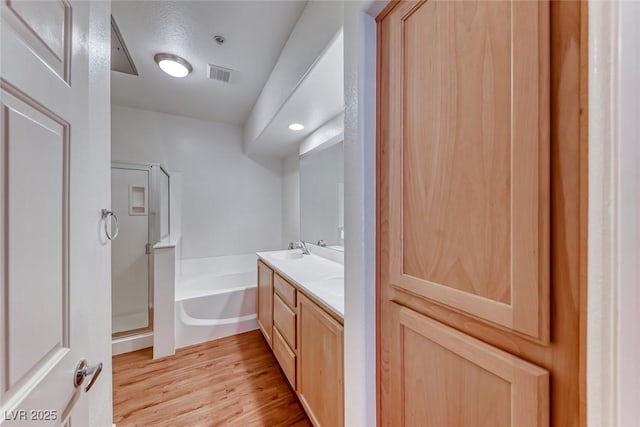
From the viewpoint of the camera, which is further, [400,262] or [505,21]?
[400,262]

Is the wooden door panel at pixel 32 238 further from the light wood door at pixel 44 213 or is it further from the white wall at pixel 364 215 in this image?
the white wall at pixel 364 215

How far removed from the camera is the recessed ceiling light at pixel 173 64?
1.87 m

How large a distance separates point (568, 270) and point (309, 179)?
2483mm

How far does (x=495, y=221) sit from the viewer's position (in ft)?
1.74

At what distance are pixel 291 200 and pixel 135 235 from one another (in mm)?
1893

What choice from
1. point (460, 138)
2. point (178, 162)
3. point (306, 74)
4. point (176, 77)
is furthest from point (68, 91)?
point (178, 162)

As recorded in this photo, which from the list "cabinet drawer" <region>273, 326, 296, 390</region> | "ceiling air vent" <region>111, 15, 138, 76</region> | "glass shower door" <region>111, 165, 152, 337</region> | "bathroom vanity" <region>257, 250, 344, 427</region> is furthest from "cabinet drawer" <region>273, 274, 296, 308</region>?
"ceiling air vent" <region>111, 15, 138, 76</region>

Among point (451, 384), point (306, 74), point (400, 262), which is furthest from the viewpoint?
point (306, 74)

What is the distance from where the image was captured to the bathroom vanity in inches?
44.9

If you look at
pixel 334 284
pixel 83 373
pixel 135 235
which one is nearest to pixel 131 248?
pixel 135 235

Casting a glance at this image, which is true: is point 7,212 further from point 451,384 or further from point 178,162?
point 178,162

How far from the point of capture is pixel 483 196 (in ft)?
1.83

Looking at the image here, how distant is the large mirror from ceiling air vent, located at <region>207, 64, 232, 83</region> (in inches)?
40.5

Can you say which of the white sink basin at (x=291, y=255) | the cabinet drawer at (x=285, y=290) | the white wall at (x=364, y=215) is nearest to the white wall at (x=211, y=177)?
the white sink basin at (x=291, y=255)
